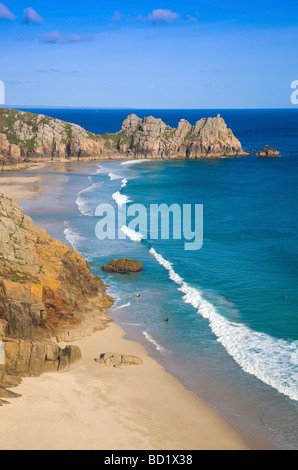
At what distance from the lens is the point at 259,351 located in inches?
1154

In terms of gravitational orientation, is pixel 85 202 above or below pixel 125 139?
below

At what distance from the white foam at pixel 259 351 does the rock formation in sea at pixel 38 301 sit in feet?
25.1

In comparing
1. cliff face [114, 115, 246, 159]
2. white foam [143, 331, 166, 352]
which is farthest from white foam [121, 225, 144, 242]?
cliff face [114, 115, 246, 159]

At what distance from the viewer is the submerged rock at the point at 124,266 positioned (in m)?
43.4

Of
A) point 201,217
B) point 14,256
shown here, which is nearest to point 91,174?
point 201,217

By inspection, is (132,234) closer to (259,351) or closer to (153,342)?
(153,342)

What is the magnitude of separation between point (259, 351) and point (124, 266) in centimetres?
1723

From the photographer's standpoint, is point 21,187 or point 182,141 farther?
point 182,141

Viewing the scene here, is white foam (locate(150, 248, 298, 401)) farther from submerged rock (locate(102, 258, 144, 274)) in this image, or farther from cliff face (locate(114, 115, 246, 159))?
cliff face (locate(114, 115, 246, 159))

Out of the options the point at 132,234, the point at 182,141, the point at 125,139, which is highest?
the point at 125,139

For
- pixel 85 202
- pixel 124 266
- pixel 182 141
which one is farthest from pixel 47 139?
pixel 124 266

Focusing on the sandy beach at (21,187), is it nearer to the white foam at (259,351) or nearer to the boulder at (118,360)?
the white foam at (259,351)

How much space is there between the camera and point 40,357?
82.9 ft
